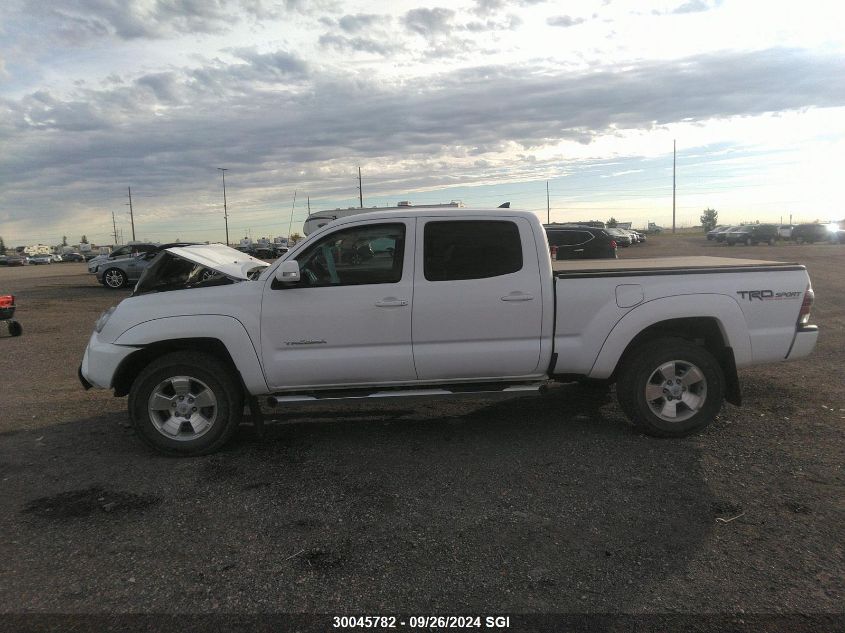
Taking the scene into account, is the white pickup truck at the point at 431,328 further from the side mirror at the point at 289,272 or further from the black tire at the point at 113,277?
the black tire at the point at 113,277

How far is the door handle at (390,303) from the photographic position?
5086 millimetres

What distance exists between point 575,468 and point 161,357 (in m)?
3.42

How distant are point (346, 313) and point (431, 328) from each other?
2.28 ft

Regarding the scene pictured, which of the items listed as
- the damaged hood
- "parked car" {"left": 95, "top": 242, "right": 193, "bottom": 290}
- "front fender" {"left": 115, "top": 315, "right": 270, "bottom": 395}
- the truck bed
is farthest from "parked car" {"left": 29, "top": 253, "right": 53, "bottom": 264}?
the truck bed

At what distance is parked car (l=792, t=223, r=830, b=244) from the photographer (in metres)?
49.6

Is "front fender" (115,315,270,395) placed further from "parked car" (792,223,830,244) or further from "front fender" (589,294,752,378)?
"parked car" (792,223,830,244)

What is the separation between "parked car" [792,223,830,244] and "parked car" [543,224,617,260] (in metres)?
41.6

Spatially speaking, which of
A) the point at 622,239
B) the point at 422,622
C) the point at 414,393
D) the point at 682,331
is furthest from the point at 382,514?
the point at 622,239

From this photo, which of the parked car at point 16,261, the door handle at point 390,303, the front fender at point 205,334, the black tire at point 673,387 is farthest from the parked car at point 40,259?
the black tire at point 673,387

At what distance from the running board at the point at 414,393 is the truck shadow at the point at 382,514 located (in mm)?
475

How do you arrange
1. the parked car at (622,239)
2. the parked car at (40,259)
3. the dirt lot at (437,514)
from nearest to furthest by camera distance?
the dirt lot at (437,514) → the parked car at (622,239) → the parked car at (40,259)

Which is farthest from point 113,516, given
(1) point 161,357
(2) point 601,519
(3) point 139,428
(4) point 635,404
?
(4) point 635,404

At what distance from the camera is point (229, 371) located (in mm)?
5246

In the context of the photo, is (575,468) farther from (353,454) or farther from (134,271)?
(134,271)
